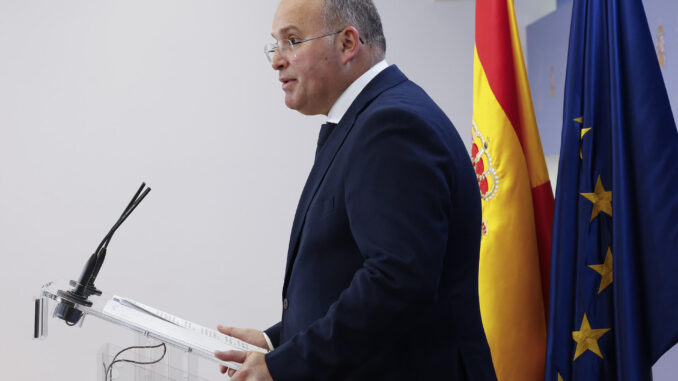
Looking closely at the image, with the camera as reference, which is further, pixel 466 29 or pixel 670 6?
pixel 466 29

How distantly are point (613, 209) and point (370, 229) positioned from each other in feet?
3.38

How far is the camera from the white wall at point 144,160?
2920 millimetres

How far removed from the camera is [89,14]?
3.00 meters

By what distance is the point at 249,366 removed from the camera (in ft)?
3.69

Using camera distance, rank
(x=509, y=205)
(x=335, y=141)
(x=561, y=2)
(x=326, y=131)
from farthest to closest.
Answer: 1. (x=561, y=2)
2. (x=509, y=205)
3. (x=326, y=131)
4. (x=335, y=141)

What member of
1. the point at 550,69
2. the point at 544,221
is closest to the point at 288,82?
the point at 544,221

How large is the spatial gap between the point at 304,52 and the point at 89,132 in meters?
1.91

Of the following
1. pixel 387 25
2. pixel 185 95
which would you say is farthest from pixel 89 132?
pixel 387 25

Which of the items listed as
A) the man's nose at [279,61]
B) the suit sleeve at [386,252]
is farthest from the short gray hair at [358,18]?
the suit sleeve at [386,252]

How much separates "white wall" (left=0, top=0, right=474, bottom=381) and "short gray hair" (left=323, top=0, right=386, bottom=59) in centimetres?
178

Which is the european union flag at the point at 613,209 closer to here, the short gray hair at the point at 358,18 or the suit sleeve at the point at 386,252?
the short gray hair at the point at 358,18

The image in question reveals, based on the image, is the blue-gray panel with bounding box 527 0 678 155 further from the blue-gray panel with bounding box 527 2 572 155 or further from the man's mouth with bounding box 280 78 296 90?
the man's mouth with bounding box 280 78 296 90

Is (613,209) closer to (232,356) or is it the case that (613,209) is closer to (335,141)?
(335,141)

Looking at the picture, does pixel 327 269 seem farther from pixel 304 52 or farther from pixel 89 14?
pixel 89 14
